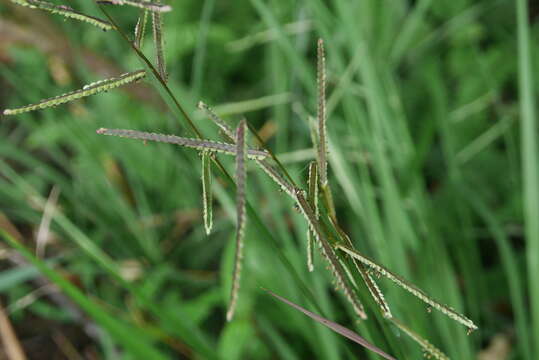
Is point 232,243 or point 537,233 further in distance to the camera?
point 232,243

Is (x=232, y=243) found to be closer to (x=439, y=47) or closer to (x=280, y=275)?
(x=280, y=275)

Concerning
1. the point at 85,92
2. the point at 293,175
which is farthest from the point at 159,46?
the point at 293,175

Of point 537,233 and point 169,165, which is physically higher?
point 169,165

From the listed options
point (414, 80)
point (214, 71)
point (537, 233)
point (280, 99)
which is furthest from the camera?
point (214, 71)

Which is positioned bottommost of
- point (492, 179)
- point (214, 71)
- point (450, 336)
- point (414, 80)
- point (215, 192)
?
point (450, 336)

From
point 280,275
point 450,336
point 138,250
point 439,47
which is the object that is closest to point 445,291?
point 450,336

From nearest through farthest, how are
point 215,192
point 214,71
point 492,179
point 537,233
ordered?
point 537,233
point 215,192
point 492,179
point 214,71

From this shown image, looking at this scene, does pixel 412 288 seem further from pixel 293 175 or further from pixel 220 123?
pixel 293 175
